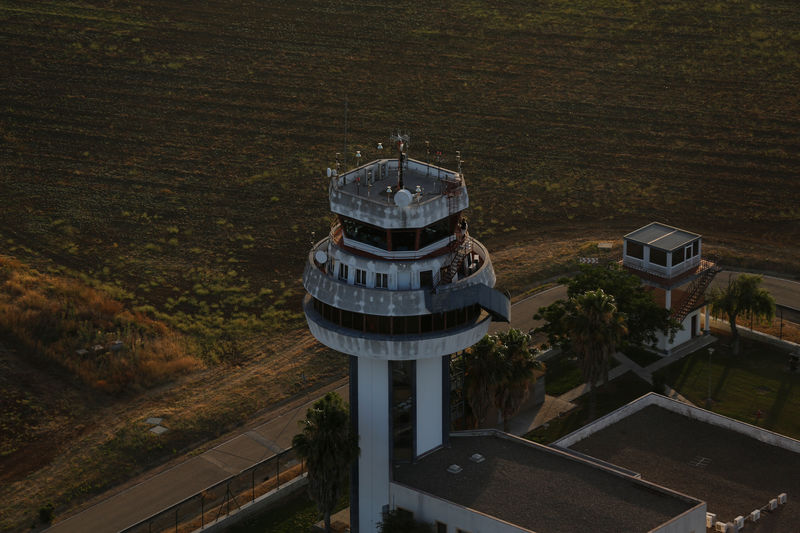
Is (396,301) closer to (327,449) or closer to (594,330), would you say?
(327,449)

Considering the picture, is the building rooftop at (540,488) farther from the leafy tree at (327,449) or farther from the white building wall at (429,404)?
the leafy tree at (327,449)

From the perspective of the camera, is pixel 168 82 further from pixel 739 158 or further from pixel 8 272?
pixel 739 158

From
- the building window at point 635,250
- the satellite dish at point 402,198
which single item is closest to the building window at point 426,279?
the satellite dish at point 402,198

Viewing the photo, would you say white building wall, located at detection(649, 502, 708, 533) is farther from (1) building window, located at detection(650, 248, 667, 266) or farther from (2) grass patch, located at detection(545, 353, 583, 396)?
(1) building window, located at detection(650, 248, 667, 266)

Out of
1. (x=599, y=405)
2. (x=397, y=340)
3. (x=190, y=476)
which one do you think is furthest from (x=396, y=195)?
(x=599, y=405)

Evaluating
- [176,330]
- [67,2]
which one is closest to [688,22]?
[67,2]

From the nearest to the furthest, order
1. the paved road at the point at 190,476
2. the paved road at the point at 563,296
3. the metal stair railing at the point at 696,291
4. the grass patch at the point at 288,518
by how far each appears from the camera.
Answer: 1. the grass patch at the point at 288,518
2. the paved road at the point at 190,476
3. the metal stair railing at the point at 696,291
4. the paved road at the point at 563,296
